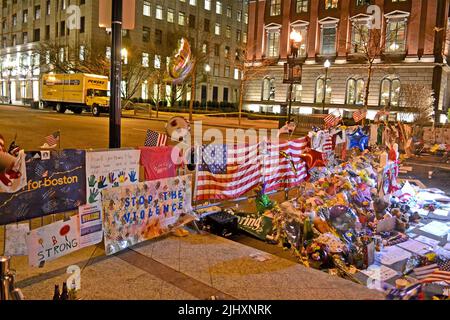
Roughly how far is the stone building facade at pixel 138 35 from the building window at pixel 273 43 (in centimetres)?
885

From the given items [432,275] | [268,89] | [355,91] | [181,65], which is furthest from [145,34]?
[432,275]

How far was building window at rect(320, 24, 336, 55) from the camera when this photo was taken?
50.9m

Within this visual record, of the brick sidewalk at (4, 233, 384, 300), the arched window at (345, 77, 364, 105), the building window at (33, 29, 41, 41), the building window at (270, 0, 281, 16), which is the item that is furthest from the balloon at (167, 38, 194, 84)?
the building window at (33, 29, 41, 41)

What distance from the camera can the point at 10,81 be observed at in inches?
3007

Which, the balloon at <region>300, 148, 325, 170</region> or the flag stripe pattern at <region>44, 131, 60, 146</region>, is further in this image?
the balloon at <region>300, 148, 325, 170</region>

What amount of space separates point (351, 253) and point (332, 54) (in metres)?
48.2

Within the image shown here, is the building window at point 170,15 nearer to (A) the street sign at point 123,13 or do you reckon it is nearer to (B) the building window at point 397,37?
(B) the building window at point 397,37

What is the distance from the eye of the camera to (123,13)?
23.0ft

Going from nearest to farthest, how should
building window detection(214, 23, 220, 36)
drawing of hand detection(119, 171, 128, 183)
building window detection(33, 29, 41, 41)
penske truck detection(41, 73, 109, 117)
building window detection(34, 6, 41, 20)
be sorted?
1. drawing of hand detection(119, 171, 128, 183)
2. penske truck detection(41, 73, 109, 117)
3. building window detection(33, 29, 41, 41)
4. building window detection(34, 6, 41, 20)
5. building window detection(214, 23, 220, 36)

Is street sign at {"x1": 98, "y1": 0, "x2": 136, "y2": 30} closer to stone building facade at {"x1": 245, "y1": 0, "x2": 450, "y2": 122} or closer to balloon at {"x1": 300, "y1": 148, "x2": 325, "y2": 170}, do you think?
balloon at {"x1": 300, "y1": 148, "x2": 325, "y2": 170}

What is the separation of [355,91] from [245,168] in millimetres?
42620

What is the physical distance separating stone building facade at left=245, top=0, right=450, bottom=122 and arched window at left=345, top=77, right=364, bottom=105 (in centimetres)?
11
